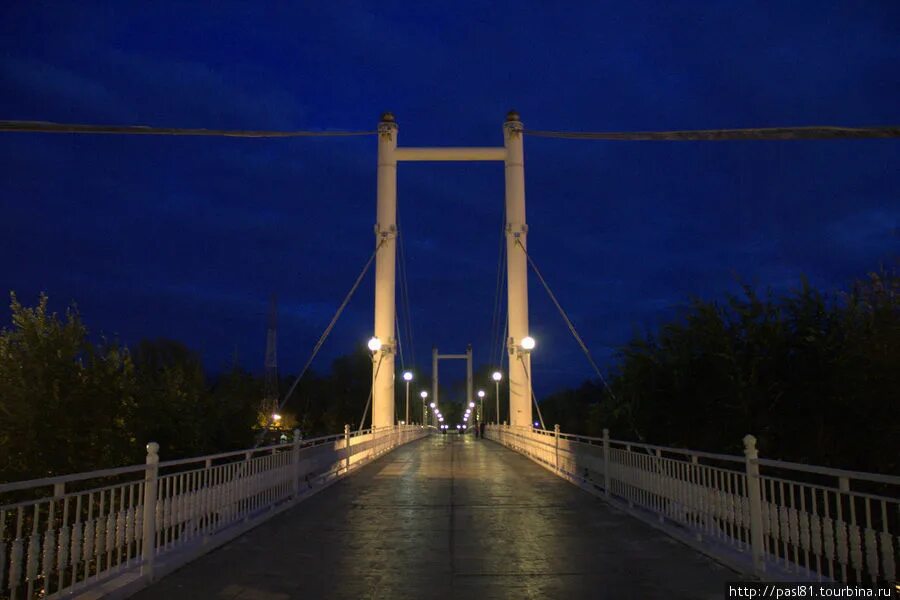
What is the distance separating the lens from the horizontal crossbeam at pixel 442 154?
37.8 metres

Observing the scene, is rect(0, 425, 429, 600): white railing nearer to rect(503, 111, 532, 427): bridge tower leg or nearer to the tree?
the tree

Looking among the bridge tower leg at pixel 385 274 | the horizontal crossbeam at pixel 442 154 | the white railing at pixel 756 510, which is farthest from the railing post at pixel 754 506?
the horizontal crossbeam at pixel 442 154

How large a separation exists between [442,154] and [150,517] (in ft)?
108

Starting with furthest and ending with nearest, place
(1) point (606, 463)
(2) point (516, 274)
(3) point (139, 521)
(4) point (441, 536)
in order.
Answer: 1. (2) point (516, 274)
2. (1) point (606, 463)
3. (4) point (441, 536)
4. (3) point (139, 521)

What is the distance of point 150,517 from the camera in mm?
6895

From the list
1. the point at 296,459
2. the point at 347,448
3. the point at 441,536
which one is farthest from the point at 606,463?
the point at 347,448

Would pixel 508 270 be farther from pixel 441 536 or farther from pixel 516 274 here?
pixel 441 536

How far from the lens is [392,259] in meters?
36.5

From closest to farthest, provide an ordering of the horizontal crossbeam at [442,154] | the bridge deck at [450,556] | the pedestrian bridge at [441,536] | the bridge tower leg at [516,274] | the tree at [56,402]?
1. the pedestrian bridge at [441,536]
2. the bridge deck at [450,556]
3. the tree at [56,402]
4. the bridge tower leg at [516,274]
5. the horizontal crossbeam at [442,154]

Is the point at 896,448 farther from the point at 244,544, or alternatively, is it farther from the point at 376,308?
the point at 376,308

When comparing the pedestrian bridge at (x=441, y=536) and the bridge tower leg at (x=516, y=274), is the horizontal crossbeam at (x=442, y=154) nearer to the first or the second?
the bridge tower leg at (x=516, y=274)

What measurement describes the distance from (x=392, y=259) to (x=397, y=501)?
24229mm

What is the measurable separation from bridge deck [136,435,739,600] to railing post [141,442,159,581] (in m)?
0.22

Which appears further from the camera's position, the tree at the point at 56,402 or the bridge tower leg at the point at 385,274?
the bridge tower leg at the point at 385,274
